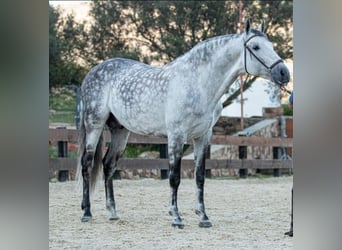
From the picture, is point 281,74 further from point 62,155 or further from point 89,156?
point 62,155

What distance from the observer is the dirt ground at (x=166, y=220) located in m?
3.68

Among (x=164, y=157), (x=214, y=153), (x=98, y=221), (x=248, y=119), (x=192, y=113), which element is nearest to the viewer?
(x=192, y=113)

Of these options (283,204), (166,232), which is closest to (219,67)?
(166,232)

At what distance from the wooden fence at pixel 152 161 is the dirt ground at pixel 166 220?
0.88ft

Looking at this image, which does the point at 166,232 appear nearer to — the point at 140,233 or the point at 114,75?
the point at 140,233

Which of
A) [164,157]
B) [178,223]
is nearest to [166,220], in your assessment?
[178,223]

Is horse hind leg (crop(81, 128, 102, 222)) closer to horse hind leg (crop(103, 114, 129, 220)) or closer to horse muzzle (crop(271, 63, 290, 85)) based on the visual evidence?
horse hind leg (crop(103, 114, 129, 220))

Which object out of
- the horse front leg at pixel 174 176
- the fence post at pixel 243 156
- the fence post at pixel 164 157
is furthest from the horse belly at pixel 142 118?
the fence post at pixel 243 156

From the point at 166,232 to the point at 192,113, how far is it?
2.90 ft

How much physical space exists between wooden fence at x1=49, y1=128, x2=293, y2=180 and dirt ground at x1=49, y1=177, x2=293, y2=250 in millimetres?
268

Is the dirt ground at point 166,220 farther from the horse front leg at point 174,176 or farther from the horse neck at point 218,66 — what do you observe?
the horse neck at point 218,66

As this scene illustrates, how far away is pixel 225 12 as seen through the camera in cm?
1222

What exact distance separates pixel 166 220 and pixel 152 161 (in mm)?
3357

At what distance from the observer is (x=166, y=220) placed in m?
4.68
